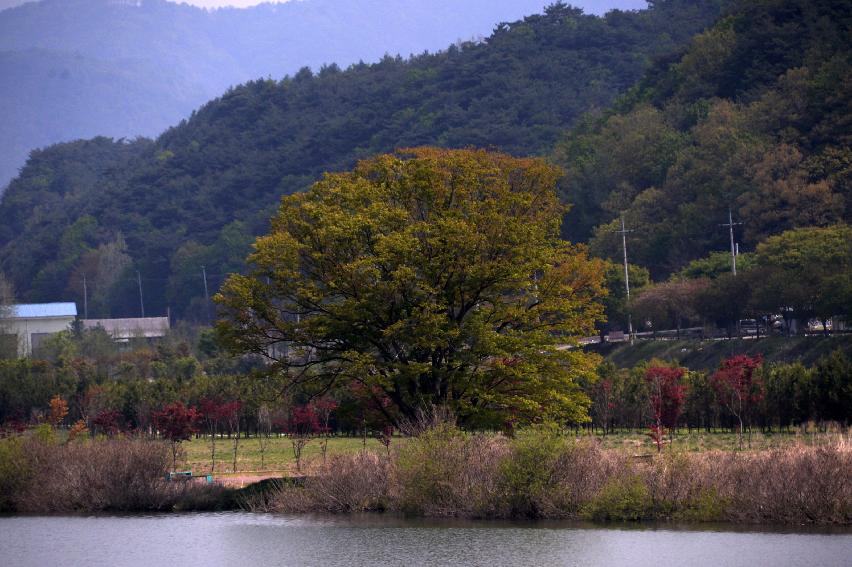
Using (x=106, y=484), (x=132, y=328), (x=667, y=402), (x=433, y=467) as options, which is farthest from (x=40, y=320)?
(x=433, y=467)

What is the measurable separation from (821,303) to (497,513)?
39656 millimetres

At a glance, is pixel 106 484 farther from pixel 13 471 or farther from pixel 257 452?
pixel 257 452

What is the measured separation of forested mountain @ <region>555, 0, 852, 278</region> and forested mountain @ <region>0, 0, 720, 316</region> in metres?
33.1

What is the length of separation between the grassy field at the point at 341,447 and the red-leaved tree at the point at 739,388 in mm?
1107

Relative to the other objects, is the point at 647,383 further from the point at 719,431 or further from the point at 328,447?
the point at 328,447

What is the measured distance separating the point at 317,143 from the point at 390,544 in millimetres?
151214

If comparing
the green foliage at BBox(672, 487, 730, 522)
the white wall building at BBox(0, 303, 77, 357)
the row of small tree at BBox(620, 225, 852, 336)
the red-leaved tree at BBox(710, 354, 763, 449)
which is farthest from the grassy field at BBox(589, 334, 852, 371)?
the white wall building at BBox(0, 303, 77, 357)

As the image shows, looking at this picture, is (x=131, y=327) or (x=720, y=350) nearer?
(x=720, y=350)

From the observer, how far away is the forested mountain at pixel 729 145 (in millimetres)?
93000

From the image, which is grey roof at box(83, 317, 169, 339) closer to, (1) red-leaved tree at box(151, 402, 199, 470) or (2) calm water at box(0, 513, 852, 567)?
(1) red-leaved tree at box(151, 402, 199, 470)

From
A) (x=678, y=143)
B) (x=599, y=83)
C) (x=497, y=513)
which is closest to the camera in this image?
(x=497, y=513)

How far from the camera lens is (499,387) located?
41.6 meters

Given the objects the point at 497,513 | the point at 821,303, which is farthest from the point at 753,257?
the point at 497,513

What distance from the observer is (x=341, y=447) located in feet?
173
